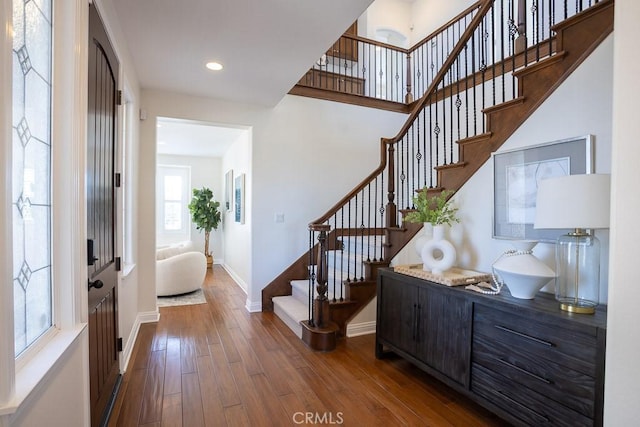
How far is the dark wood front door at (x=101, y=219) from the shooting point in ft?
5.65

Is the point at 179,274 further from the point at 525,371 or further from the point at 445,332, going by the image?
the point at 525,371

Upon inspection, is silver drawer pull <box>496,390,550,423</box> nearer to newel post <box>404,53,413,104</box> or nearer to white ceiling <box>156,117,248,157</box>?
white ceiling <box>156,117,248,157</box>

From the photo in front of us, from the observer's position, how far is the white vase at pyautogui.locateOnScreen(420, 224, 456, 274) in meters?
2.34

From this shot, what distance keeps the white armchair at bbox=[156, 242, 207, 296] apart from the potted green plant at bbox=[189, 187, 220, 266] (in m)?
2.47

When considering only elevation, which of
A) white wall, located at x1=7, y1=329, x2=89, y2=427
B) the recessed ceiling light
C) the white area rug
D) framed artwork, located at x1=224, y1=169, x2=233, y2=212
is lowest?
the white area rug

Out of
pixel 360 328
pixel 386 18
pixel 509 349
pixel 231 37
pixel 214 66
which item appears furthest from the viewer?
pixel 386 18

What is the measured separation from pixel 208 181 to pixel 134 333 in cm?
530

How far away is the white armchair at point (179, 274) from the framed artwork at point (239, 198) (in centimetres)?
92

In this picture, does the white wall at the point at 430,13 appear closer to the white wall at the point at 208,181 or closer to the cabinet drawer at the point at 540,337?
the white wall at the point at 208,181

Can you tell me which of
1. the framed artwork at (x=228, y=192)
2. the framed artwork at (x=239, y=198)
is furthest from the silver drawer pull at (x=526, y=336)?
the framed artwork at (x=228, y=192)

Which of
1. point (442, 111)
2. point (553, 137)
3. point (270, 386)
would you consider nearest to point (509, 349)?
point (553, 137)

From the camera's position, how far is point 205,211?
7.30m

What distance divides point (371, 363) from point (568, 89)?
7.90 feet

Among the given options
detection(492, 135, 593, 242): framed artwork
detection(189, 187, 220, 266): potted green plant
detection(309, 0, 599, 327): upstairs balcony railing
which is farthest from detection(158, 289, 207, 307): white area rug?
detection(492, 135, 593, 242): framed artwork
